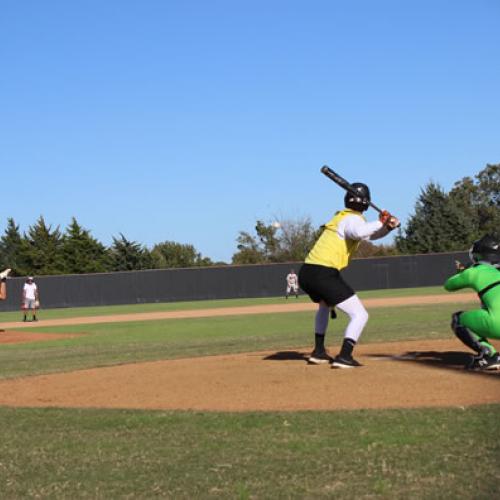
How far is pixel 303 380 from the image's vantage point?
7656 mm

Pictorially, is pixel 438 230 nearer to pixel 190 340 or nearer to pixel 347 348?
pixel 190 340

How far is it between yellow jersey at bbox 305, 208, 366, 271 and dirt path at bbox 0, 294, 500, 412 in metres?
1.13

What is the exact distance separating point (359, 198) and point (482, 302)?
1.79 meters

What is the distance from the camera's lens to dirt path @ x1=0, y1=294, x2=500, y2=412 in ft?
21.5

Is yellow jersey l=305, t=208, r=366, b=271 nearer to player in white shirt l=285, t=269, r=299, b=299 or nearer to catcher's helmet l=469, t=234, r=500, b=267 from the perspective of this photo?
catcher's helmet l=469, t=234, r=500, b=267

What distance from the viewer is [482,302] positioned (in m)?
7.55

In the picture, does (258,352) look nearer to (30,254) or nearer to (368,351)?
(368,351)

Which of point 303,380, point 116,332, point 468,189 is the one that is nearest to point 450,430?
point 303,380

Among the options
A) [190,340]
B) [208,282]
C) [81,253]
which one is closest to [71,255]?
[81,253]

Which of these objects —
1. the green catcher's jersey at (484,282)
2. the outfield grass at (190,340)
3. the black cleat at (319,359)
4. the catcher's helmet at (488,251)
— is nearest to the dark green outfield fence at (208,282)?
the outfield grass at (190,340)

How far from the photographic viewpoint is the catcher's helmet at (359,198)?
28.2 ft

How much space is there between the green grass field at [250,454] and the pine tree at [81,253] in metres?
57.5

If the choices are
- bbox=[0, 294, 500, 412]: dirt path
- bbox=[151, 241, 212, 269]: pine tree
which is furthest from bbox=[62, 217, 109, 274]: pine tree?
bbox=[0, 294, 500, 412]: dirt path

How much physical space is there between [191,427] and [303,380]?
1.97m
